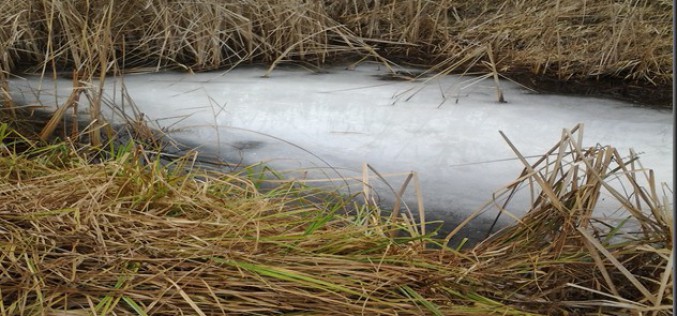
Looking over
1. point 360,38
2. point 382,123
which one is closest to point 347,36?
point 360,38

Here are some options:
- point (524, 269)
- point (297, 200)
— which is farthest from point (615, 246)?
point (297, 200)

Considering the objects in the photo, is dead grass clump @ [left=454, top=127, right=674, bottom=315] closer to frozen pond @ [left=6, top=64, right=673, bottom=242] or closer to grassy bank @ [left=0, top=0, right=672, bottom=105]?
frozen pond @ [left=6, top=64, right=673, bottom=242]

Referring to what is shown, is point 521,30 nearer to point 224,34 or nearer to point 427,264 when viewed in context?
point 224,34

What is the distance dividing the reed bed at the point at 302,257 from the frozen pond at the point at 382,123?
5.3 inches

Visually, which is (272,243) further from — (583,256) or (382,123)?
(382,123)

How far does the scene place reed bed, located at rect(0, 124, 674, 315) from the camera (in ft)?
3.21

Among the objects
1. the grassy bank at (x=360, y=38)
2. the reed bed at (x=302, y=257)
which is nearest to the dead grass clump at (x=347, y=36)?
the grassy bank at (x=360, y=38)

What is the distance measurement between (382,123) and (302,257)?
1.56 ft

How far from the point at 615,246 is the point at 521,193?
0.21 m

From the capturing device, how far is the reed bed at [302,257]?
0.98 m

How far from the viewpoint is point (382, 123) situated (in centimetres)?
148

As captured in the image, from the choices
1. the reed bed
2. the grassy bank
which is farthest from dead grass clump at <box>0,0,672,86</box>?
the reed bed

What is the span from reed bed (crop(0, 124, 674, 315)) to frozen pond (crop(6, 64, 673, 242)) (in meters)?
0.13

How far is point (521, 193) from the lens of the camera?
126 cm
